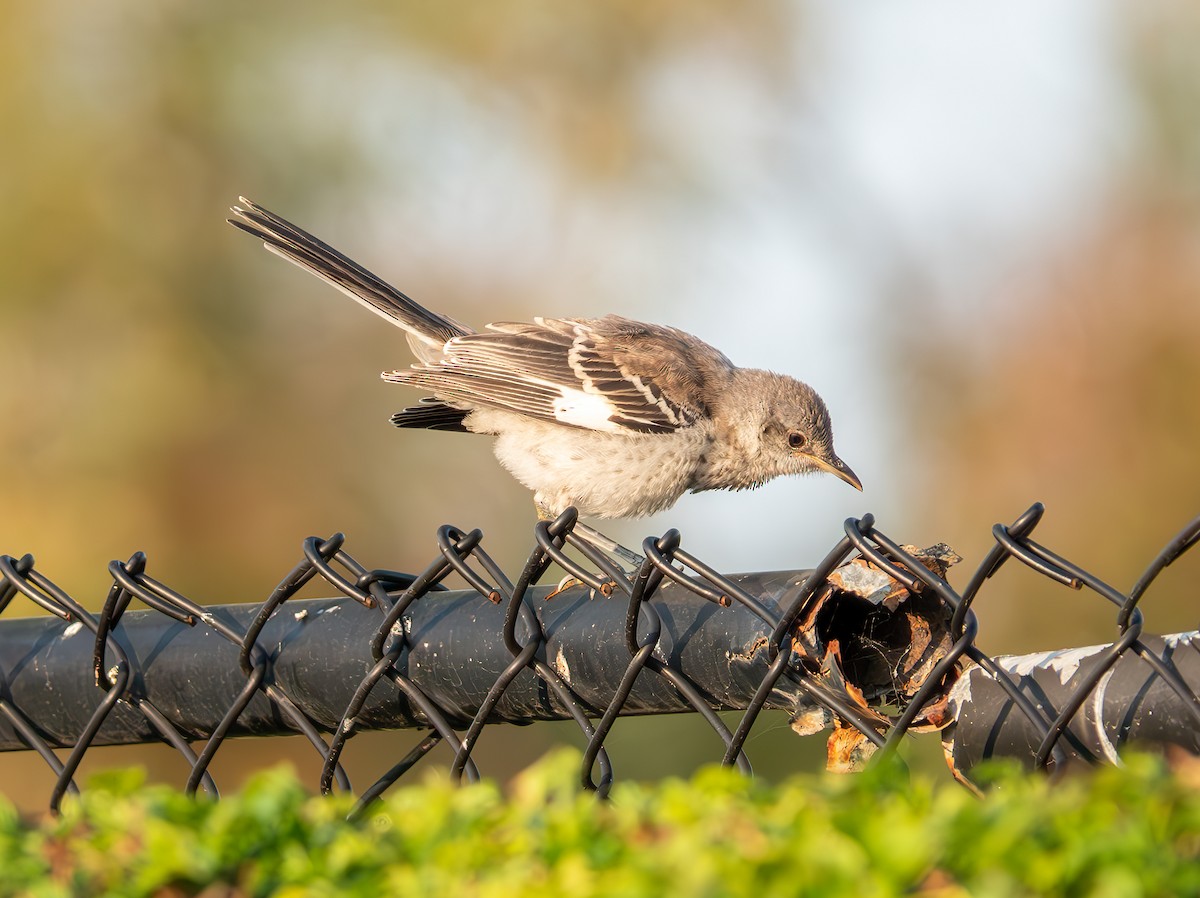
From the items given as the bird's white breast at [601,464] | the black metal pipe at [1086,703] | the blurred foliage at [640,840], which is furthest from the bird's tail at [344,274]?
the blurred foliage at [640,840]

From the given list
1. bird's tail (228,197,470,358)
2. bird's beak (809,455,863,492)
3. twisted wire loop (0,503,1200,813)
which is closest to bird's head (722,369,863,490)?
bird's beak (809,455,863,492)

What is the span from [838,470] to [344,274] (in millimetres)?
2376

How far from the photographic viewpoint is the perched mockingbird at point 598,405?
18.0 ft

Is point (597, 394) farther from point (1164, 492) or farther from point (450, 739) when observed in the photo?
point (1164, 492)

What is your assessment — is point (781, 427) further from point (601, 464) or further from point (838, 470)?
point (601, 464)

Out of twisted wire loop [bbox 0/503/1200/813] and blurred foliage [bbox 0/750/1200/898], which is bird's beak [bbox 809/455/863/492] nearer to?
twisted wire loop [bbox 0/503/1200/813]

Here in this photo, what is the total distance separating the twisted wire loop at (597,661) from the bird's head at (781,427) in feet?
11.4

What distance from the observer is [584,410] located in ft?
18.4

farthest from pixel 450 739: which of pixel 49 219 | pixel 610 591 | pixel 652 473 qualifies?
pixel 49 219

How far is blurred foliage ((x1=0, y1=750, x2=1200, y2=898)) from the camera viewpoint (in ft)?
3.19

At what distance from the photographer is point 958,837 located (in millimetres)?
1028

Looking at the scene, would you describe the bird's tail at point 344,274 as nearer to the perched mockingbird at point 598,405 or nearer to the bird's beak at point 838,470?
the perched mockingbird at point 598,405

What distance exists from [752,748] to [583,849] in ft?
25.6

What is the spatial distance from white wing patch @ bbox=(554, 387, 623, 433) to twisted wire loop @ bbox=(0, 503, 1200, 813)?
2.98 metres
